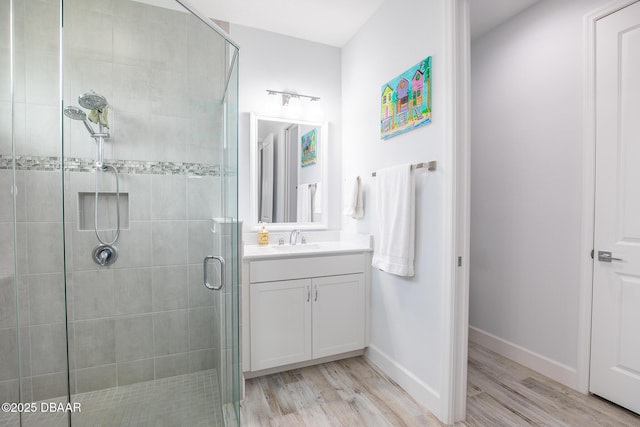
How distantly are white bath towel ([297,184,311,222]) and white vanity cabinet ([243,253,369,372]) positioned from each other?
63 cm

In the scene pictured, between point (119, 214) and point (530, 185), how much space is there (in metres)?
2.75

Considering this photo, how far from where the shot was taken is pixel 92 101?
61.9 inches

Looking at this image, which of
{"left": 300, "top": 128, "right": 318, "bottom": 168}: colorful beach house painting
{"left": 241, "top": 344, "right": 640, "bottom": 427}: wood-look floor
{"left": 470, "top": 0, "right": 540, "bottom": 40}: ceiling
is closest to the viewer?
{"left": 241, "top": 344, "right": 640, "bottom": 427}: wood-look floor

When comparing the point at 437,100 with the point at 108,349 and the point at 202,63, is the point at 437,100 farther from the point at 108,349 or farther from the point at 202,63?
the point at 108,349

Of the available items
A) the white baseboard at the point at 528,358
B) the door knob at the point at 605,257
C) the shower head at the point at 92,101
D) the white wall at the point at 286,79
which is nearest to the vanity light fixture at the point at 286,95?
the white wall at the point at 286,79

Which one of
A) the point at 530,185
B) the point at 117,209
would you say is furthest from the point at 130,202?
the point at 530,185

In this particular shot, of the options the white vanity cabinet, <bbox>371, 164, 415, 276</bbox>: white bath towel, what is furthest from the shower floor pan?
<bbox>371, 164, 415, 276</bbox>: white bath towel

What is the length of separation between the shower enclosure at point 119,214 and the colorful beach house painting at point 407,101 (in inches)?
42.6

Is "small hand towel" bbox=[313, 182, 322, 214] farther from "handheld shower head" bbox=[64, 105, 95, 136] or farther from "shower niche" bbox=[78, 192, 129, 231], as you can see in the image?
"handheld shower head" bbox=[64, 105, 95, 136]

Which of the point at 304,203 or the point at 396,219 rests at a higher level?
the point at 304,203

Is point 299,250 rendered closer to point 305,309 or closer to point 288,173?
point 305,309

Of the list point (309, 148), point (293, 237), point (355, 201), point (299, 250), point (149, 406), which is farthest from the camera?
point (309, 148)

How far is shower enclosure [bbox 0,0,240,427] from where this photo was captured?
5.14ft

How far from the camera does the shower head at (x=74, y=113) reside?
59.7 inches
